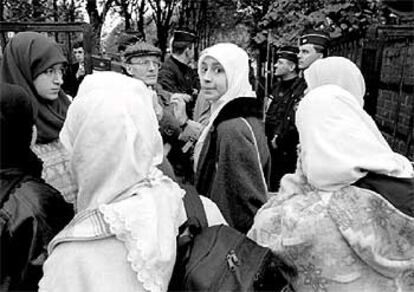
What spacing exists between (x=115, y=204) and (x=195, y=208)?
34 cm

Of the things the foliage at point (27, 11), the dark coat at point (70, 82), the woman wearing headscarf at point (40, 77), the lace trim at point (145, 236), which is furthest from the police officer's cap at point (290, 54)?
the lace trim at point (145, 236)

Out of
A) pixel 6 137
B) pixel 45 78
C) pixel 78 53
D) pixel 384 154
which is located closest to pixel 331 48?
pixel 78 53

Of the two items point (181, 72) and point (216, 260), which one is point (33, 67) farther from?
point (181, 72)

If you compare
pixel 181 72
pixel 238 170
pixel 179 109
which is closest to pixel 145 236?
pixel 238 170

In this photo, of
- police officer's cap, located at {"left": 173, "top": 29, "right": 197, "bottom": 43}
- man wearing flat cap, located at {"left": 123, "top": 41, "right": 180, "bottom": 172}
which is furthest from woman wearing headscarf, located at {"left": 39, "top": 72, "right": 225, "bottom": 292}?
police officer's cap, located at {"left": 173, "top": 29, "right": 197, "bottom": 43}

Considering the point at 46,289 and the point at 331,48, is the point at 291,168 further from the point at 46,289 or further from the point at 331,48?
the point at 46,289

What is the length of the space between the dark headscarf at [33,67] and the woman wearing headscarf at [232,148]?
2.70 ft

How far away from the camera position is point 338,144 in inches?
66.9

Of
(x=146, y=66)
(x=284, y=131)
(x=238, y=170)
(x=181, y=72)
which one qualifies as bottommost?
(x=284, y=131)

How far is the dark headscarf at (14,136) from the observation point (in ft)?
5.75

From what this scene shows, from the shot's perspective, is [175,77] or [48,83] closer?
[48,83]

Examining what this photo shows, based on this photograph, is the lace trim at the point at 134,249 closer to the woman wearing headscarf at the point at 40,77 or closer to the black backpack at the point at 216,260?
the black backpack at the point at 216,260

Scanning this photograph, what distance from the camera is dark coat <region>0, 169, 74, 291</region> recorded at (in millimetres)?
1636

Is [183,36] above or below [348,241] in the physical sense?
above
